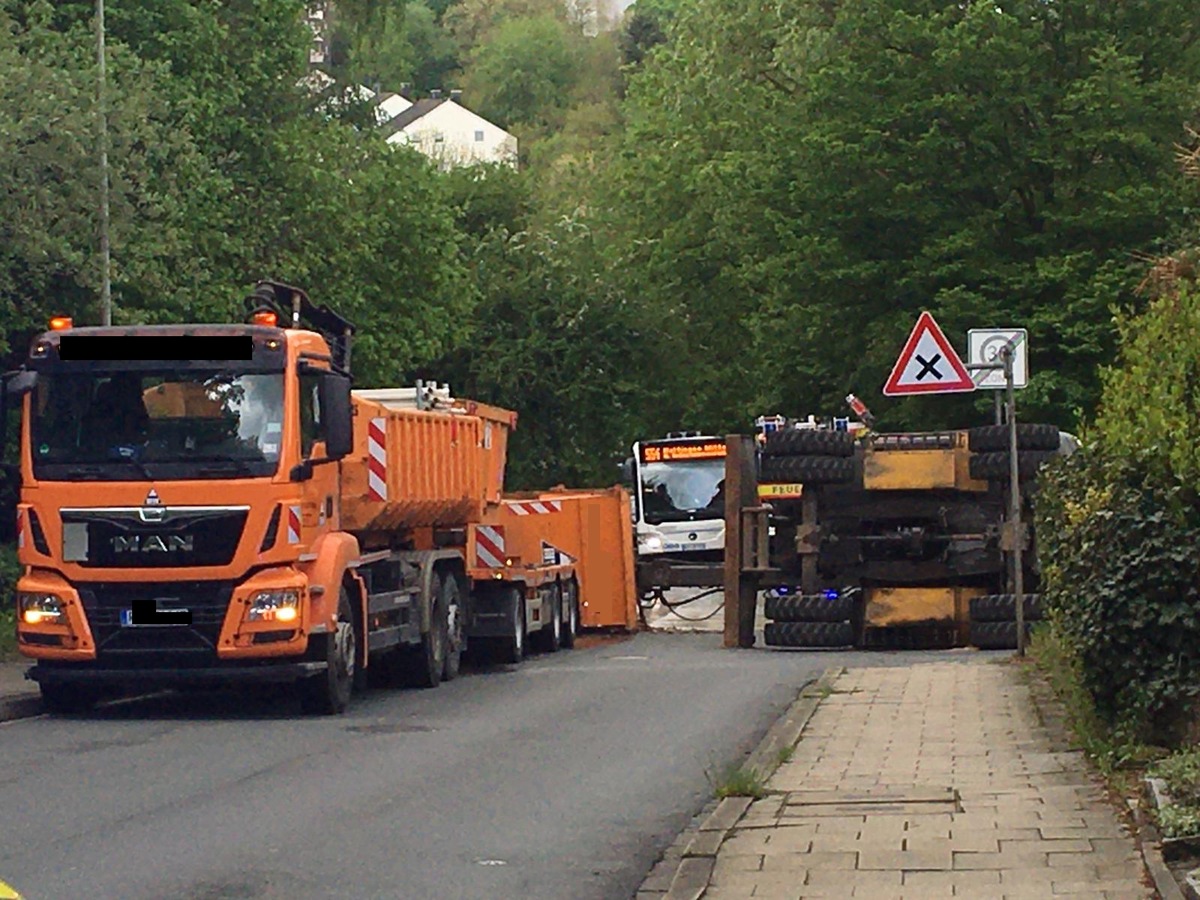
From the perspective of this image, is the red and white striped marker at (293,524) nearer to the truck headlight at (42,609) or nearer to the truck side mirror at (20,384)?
A: the truck headlight at (42,609)

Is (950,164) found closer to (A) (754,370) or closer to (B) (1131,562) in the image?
(A) (754,370)

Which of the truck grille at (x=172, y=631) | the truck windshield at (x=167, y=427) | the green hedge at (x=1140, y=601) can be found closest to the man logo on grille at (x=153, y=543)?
the truck grille at (x=172, y=631)

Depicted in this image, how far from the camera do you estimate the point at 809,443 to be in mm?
25438

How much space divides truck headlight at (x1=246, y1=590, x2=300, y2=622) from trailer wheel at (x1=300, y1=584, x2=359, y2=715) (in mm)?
470

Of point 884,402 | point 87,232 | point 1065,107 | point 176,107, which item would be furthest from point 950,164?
point 87,232

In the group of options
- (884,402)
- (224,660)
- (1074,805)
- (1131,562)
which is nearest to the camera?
(1074,805)

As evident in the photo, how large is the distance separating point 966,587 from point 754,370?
24045mm

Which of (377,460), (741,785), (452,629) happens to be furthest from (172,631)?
(741,785)

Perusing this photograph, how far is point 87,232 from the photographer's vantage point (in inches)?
991

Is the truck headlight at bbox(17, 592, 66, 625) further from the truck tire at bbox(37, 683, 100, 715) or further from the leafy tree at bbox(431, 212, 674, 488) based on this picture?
the leafy tree at bbox(431, 212, 674, 488)

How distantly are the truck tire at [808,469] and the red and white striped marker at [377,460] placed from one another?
23.3 feet

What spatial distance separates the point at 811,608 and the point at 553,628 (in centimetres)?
344

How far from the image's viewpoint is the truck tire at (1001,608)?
24250 mm

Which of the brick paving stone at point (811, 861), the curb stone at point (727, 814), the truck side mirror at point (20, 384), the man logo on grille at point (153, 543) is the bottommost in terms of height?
the curb stone at point (727, 814)
